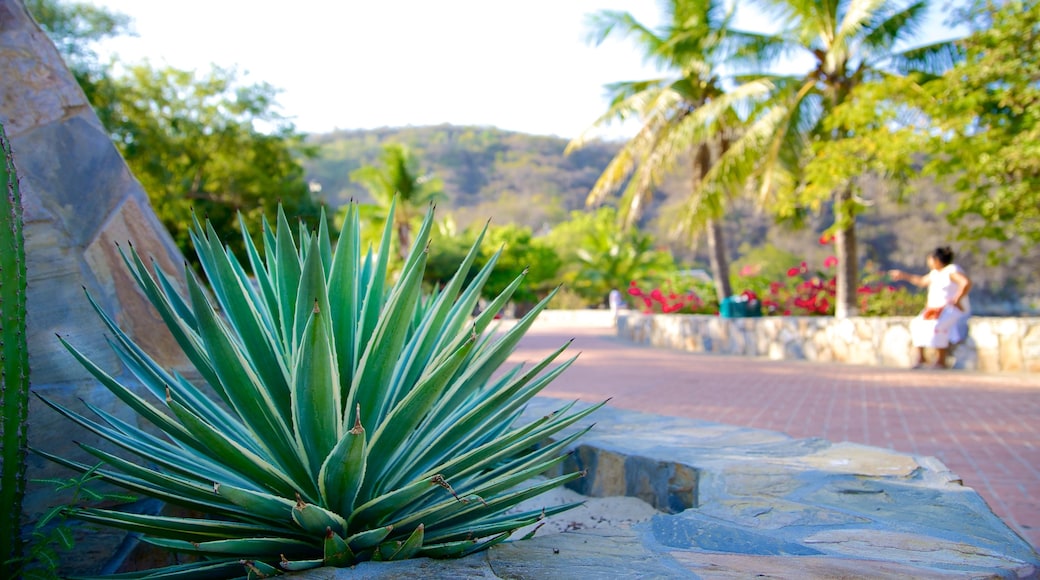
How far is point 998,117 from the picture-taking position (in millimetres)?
9875

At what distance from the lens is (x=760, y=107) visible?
519 inches

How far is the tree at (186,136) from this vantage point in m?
18.0

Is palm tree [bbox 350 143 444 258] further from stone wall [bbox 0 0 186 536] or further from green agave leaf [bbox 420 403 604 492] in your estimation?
green agave leaf [bbox 420 403 604 492]

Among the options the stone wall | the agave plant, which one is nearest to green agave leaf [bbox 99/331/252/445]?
the agave plant

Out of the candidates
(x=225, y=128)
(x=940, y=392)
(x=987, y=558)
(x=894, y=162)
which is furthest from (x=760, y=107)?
(x=225, y=128)

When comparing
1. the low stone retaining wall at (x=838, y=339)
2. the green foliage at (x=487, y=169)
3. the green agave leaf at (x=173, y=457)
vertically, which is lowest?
the low stone retaining wall at (x=838, y=339)

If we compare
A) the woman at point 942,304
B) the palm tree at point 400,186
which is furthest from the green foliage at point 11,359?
the palm tree at point 400,186

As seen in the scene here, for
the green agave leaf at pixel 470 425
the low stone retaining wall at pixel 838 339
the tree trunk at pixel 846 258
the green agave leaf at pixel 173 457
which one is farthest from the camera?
the tree trunk at pixel 846 258

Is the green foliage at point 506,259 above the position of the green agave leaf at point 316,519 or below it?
above

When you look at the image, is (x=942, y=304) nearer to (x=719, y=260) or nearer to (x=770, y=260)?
(x=719, y=260)

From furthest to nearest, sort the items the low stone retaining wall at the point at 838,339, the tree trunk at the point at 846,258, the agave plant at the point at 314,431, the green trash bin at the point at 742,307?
the green trash bin at the point at 742,307, the tree trunk at the point at 846,258, the low stone retaining wall at the point at 838,339, the agave plant at the point at 314,431

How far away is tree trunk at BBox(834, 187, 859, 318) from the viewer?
37.0ft

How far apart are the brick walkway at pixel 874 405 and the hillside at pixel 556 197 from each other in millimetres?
22729

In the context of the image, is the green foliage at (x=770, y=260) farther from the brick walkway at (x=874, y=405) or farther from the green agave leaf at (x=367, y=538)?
the green agave leaf at (x=367, y=538)
